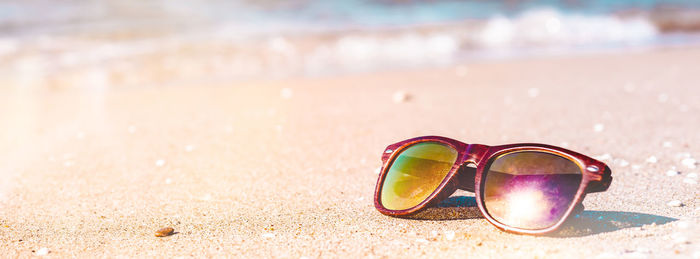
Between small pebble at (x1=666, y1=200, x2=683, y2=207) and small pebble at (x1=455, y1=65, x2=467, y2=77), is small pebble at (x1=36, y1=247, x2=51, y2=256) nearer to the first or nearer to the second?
small pebble at (x1=666, y1=200, x2=683, y2=207)

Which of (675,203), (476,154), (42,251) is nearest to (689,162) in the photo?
(675,203)

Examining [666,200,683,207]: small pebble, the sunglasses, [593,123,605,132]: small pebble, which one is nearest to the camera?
the sunglasses

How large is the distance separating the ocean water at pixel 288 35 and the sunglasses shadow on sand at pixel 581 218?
5679mm

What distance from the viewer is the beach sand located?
221 cm

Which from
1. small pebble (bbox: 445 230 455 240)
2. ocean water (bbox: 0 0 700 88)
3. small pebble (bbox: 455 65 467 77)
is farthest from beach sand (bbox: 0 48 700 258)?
ocean water (bbox: 0 0 700 88)

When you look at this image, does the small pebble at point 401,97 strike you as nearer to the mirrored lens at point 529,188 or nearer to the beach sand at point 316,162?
the beach sand at point 316,162

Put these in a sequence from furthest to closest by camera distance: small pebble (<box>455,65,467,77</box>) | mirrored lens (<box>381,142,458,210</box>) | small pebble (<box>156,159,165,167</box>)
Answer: small pebble (<box>455,65,467,77</box>), small pebble (<box>156,159,165,167</box>), mirrored lens (<box>381,142,458,210</box>)

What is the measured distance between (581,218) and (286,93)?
435cm

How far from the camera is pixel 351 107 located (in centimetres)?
532

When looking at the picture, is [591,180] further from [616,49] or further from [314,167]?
[616,49]

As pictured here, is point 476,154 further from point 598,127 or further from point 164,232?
point 598,127

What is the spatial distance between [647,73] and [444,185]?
198 inches

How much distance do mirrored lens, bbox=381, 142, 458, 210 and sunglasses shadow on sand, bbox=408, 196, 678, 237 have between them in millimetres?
102

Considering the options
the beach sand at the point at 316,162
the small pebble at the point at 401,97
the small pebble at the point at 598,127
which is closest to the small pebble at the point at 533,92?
the beach sand at the point at 316,162
